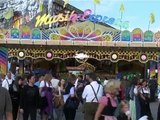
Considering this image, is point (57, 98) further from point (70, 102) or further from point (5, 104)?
point (5, 104)

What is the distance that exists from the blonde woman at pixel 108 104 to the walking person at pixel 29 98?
5.04m

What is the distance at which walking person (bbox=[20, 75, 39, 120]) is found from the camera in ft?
41.2

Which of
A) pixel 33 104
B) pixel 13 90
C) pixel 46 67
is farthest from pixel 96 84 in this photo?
pixel 46 67

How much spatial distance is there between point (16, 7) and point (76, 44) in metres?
53.4

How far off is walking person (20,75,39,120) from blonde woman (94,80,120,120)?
198 inches

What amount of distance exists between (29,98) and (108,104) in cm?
539

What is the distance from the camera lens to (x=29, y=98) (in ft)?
41.4

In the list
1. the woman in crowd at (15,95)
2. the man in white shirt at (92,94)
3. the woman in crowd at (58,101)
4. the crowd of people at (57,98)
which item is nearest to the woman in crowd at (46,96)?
the crowd of people at (57,98)

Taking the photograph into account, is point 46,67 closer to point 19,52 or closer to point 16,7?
point 19,52

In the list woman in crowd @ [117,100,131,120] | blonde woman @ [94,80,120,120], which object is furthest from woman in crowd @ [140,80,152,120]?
blonde woman @ [94,80,120,120]

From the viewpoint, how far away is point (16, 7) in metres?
76.4

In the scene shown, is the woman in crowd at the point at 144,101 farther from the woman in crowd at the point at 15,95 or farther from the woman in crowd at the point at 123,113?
the woman in crowd at the point at 123,113

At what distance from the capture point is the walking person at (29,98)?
12547 mm

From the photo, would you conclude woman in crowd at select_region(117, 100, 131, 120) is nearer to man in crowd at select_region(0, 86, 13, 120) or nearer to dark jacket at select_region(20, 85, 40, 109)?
man in crowd at select_region(0, 86, 13, 120)
